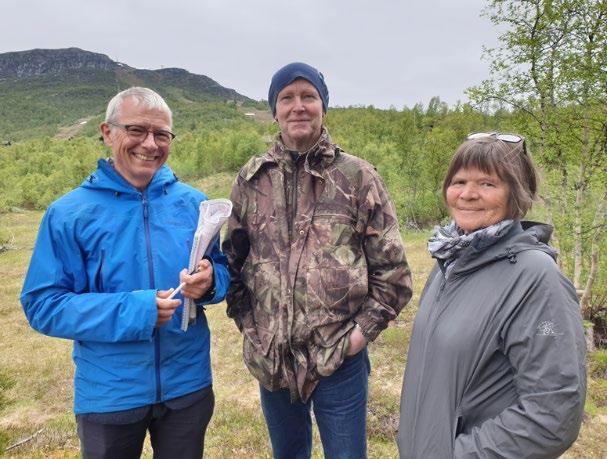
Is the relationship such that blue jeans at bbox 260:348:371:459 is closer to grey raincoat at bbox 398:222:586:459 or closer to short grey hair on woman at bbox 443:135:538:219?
grey raincoat at bbox 398:222:586:459

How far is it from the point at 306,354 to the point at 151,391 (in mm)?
759

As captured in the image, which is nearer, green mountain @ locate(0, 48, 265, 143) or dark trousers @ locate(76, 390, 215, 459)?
dark trousers @ locate(76, 390, 215, 459)

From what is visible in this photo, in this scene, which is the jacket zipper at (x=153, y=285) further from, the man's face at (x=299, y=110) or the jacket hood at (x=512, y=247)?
the jacket hood at (x=512, y=247)

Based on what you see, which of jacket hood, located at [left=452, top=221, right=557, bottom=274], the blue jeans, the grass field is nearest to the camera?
jacket hood, located at [left=452, top=221, right=557, bottom=274]

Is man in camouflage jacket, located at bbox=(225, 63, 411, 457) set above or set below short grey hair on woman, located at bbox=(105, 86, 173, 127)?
below

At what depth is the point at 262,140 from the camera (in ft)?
133

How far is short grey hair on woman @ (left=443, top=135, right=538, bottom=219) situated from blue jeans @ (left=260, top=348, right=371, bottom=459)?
1201 mm

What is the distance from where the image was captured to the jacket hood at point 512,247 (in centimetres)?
150

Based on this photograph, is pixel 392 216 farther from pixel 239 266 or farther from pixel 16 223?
pixel 16 223

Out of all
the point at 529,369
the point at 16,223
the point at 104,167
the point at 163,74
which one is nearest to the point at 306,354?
the point at 529,369

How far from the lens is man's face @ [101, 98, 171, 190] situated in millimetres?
2055

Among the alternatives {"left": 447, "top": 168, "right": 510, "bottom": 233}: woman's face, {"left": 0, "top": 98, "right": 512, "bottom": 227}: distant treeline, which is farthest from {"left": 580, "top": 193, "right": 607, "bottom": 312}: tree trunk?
{"left": 447, "top": 168, "right": 510, "bottom": 233}: woman's face

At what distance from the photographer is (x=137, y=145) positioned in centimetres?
209

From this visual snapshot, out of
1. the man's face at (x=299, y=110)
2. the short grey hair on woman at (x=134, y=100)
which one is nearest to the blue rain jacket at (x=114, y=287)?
the short grey hair on woman at (x=134, y=100)
